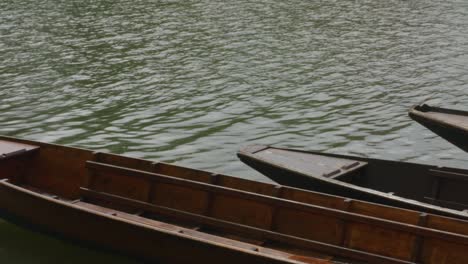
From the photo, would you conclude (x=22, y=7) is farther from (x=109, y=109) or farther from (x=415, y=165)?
(x=415, y=165)

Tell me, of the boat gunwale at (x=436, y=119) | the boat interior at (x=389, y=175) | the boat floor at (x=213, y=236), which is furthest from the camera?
the boat gunwale at (x=436, y=119)

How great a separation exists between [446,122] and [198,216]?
6269mm

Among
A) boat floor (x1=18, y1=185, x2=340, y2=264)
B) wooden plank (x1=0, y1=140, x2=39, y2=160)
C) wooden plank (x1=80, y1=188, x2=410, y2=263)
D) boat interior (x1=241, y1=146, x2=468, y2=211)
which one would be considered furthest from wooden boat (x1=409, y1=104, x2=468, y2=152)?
wooden plank (x1=0, y1=140, x2=39, y2=160)

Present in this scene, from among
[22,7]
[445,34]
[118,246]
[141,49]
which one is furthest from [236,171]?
[22,7]

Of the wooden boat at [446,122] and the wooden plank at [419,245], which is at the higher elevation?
the wooden boat at [446,122]

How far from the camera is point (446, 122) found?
15.9 meters

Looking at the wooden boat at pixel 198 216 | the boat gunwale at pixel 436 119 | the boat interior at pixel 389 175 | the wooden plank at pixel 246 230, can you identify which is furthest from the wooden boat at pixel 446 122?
the wooden plank at pixel 246 230

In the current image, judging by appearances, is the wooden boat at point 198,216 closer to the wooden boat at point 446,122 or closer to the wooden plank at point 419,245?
the wooden plank at point 419,245

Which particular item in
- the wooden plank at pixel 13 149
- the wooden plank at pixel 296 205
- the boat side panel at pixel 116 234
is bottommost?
the boat side panel at pixel 116 234

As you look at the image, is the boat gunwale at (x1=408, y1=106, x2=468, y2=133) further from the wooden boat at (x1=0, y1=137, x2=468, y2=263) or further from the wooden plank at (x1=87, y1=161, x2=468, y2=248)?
the wooden plank at (x1=87, y1=161, x2=468, y2=248)

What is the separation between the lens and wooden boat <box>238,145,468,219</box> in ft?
45.5

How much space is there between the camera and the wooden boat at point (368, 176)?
45.5ft

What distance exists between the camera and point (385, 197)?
12.3 metres

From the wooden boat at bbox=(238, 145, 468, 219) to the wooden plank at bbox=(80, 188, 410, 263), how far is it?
1.69 meters
